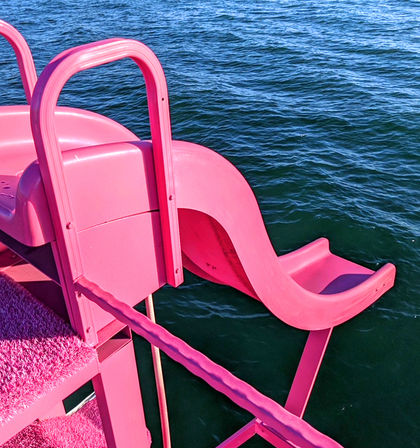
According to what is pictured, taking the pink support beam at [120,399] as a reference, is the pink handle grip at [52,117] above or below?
above

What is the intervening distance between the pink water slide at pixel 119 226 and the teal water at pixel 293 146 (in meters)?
4.46

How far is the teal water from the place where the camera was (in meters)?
7.73

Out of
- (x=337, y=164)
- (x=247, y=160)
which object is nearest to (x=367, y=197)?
(x=337, y=164)

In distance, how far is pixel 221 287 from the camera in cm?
998

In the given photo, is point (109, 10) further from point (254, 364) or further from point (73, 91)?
point (254, 364)

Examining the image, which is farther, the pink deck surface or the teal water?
the teal water

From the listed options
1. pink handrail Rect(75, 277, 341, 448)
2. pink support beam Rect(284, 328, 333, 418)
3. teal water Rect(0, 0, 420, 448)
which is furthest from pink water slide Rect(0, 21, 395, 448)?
teal water Rect(0, 0, 420, 448)

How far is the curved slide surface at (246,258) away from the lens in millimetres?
2748

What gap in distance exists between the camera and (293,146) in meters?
13.8

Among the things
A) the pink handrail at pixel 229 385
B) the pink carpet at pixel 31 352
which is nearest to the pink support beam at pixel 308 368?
the pink carpet at pixel 31 352

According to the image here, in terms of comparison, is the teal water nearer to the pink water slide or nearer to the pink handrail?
the pink water slide

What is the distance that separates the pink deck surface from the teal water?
510 centimetres

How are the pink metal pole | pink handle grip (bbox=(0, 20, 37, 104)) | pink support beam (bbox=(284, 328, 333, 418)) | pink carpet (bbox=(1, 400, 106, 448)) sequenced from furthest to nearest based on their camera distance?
1. pink support beam (bbox=(284, 328, 333, 418))
2. pink carpet (bbox=(1, 400, 106, 448))
3. the pink metal pole
4. pink handle grip (bbox=(0, 20, 37, 104))

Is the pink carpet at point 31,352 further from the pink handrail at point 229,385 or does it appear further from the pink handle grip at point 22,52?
the pink handle grip at point 22,52
